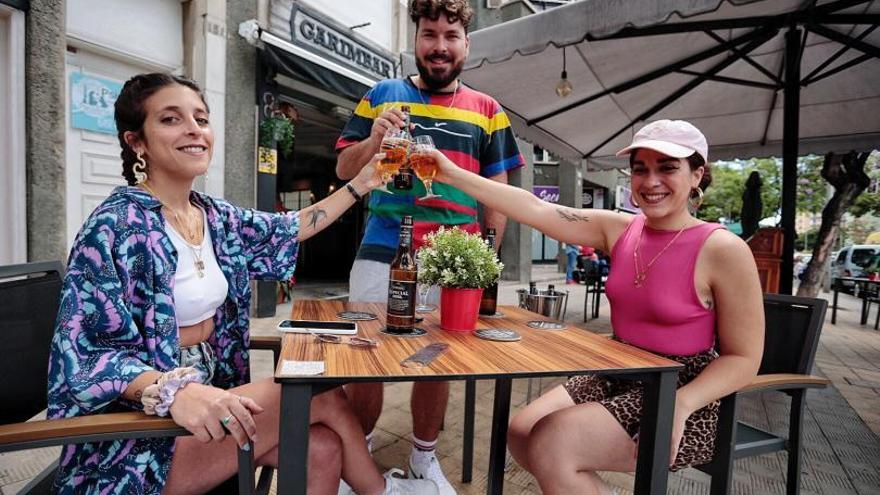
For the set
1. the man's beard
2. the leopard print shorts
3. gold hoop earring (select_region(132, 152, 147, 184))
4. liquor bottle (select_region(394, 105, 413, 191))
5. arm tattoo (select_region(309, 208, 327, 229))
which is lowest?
the leopard print shorts

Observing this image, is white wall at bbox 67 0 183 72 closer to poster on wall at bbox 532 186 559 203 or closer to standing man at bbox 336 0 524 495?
standing man at bbox 336 0 524 495

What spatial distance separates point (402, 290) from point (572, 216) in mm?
874

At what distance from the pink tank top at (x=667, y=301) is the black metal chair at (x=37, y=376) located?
125 cm

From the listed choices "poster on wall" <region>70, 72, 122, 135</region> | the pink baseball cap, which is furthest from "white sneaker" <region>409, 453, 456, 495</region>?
"poster on wall" <region>70, 72, 122, 135</region>

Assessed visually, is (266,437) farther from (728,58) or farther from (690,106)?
(690,106)

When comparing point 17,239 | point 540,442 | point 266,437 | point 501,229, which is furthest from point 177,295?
point 17,239

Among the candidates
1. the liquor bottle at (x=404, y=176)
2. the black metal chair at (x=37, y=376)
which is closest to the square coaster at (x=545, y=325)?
the liquor bottle at (x=404, y=176)

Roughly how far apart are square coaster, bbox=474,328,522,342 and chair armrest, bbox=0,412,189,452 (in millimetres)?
856

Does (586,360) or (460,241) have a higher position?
(460,241)

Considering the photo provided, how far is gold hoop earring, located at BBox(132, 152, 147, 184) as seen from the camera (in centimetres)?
140

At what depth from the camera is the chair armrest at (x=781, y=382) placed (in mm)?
1440

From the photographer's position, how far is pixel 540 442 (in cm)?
137

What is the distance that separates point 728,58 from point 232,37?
5.44 meters

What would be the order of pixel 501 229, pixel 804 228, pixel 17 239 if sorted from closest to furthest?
pixel 501 229 < pixel 17 239 < pixel 804 228
